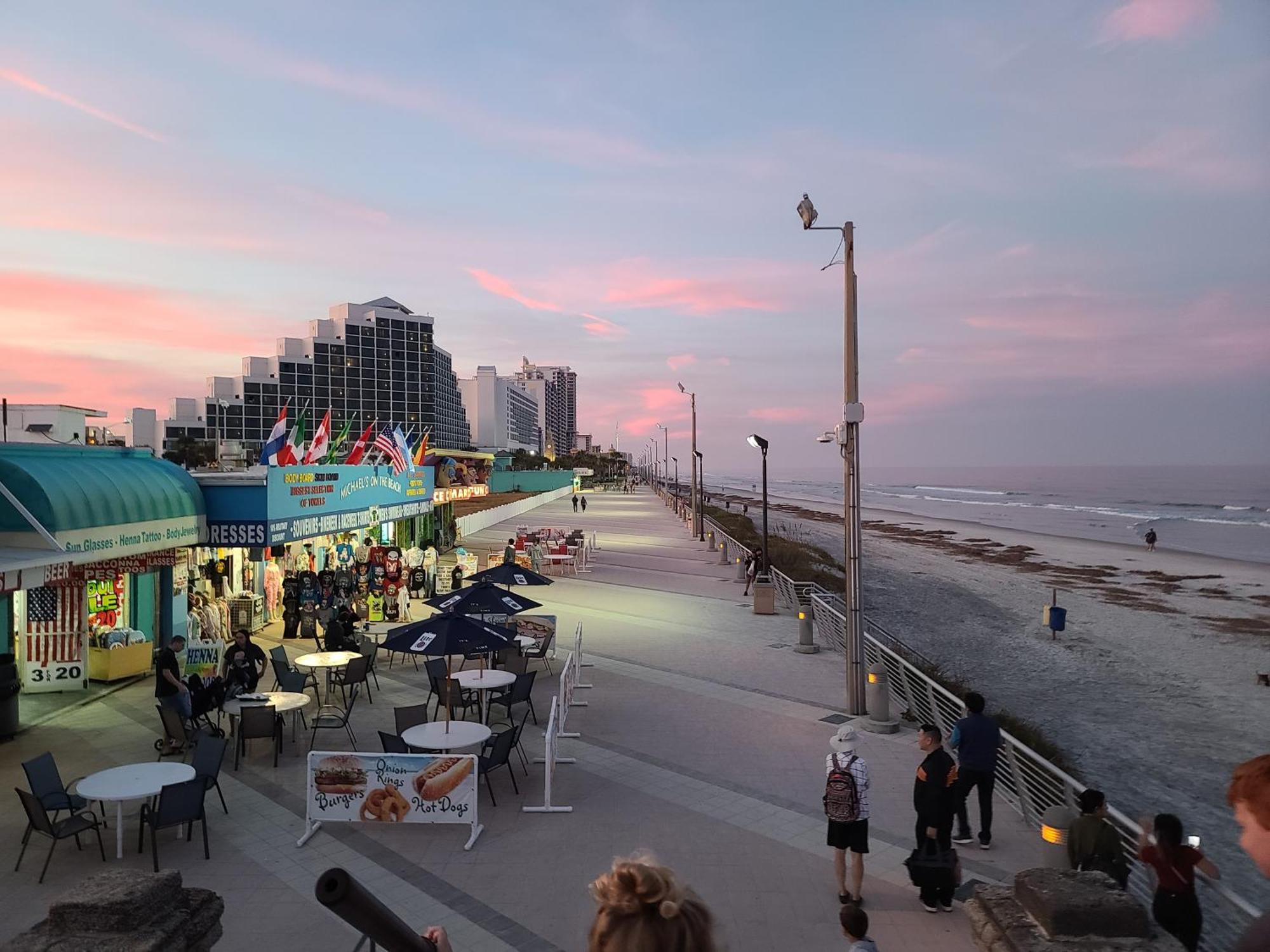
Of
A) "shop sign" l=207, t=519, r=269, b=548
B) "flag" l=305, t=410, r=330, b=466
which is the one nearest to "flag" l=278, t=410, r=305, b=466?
"flag" l=305, t=410, r=330, b=466

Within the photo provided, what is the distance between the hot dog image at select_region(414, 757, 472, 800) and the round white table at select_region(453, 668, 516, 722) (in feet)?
10.9

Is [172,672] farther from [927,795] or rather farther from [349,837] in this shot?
[927,795]

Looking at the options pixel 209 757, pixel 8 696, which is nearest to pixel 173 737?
pixel 209 757

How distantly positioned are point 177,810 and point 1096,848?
7616mm

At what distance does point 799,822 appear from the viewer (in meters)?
8.38

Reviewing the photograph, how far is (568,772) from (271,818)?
10.6 ft

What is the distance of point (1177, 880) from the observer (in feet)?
17.3

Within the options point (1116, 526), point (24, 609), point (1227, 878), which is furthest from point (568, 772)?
point (1116, 526)

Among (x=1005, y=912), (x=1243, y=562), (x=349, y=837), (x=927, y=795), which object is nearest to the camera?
(x=1005, y=912)

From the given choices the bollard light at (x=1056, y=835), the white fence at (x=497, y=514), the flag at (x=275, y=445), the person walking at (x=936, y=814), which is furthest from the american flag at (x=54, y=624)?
the white fence at (x=497, y=514)

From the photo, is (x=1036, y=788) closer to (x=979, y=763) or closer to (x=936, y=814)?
(x=979, y=763)

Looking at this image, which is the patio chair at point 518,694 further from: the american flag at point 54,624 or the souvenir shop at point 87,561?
the american flag at point 54,624

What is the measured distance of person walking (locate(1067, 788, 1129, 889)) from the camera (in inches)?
235

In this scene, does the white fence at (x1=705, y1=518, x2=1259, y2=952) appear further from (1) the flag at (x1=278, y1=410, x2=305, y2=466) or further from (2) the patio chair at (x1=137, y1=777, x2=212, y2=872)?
(1) the flag at (x1=278, y1=410, x2=305, y2=466)
